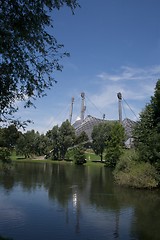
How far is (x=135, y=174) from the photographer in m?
38.6

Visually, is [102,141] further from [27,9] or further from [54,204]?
[27,9]

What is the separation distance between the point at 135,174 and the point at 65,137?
6452cm

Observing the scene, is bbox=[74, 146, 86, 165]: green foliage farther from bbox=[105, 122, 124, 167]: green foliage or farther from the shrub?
bbox=[105, 122, 124, 167]: green foliage

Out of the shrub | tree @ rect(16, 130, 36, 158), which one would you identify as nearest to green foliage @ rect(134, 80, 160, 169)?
tree @ rect(16, 130, 36, 158)

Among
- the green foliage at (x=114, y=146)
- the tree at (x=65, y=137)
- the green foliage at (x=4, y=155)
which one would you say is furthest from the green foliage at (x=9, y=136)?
the tree at (x=65, y=137)

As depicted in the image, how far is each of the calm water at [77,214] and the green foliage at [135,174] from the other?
228 cm

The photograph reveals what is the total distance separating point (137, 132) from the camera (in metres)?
41.6

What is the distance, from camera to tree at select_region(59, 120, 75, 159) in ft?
335

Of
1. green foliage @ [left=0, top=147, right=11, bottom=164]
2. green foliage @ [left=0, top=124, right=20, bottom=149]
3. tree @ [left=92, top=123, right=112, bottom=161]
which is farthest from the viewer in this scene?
tree @ [left=92, top=123, right=112, bottom=161]

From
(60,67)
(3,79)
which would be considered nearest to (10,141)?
(3,79)

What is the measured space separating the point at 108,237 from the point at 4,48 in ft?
42.2

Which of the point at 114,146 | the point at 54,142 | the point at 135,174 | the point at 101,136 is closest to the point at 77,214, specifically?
the point at 135,174

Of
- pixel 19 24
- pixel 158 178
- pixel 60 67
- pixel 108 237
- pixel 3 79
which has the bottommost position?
pixel 108 237

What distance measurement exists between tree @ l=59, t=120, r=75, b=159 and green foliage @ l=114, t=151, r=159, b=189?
5926 cm
